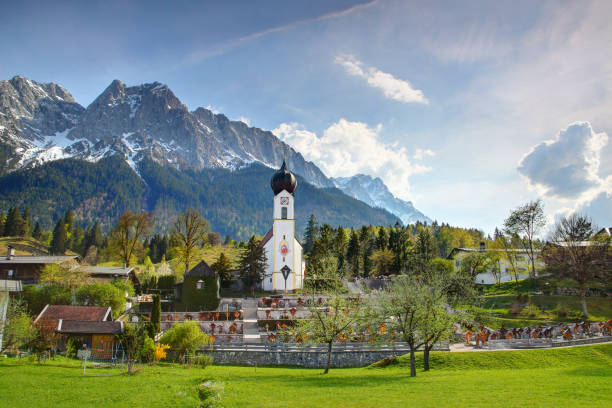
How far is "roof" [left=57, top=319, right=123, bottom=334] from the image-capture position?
28125 millimetres

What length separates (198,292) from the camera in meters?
42.0

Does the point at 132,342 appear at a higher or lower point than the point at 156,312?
lower

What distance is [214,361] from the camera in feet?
91.7

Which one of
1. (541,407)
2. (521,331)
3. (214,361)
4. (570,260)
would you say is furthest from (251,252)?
(541,407)

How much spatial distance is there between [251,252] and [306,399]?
3821cm

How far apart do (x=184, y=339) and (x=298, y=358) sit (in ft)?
26.4

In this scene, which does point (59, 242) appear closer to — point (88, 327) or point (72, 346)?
point (88, 327)

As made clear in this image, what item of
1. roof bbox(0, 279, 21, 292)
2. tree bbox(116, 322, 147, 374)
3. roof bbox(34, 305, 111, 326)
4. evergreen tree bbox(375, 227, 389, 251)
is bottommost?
tree bbox(116, 322, 147, 374)

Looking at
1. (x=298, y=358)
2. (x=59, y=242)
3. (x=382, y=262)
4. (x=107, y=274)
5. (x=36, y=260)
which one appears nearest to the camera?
(x=298, y=358)

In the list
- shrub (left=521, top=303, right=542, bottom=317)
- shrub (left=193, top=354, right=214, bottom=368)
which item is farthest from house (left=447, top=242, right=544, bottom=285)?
shrub (left=193, top=354, right=214, bottom=368)

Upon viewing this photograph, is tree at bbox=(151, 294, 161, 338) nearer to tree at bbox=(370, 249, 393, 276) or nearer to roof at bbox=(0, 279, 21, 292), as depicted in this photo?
roof at bbox=(0, 279, 21, 292)

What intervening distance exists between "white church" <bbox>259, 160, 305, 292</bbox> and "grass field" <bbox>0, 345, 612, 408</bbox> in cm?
3211

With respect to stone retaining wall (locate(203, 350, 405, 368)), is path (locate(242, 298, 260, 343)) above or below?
above

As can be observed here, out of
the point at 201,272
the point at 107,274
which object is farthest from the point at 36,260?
the point at 201,272
